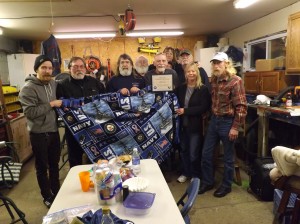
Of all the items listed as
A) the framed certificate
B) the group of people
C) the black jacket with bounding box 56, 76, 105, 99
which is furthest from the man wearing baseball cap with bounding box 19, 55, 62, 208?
the framed certificate

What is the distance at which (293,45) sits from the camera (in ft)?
11.3

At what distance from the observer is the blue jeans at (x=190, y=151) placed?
2900 mm

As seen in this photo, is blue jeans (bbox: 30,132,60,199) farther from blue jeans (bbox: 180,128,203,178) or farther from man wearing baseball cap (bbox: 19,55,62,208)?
blue jeans (bbox: 180,128,203,178)

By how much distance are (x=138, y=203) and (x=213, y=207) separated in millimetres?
1603

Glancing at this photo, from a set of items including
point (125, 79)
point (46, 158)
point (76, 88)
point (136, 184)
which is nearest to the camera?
point (136, 184)

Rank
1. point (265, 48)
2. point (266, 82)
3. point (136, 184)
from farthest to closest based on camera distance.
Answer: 1. point (265, 48)
2. point (266, 82)
3. point (136, 184)

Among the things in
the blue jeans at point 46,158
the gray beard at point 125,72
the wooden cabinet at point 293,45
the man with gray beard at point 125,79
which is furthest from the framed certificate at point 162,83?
the wooden cabinet at point 293,45

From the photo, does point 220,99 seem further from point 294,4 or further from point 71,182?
point 294,4

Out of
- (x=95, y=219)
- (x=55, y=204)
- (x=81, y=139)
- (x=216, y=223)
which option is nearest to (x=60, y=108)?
(x=81, y=139)

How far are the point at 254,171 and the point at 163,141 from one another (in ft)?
3.66

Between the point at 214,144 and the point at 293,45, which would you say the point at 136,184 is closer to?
the point at 214,144

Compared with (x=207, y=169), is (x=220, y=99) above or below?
above

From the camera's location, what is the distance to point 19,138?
13.0 feet

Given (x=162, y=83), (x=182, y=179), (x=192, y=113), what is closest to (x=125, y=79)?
(x=162, y=83)
